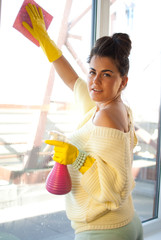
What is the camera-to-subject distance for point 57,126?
1.47m

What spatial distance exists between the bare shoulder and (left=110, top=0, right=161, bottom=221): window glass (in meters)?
0.78

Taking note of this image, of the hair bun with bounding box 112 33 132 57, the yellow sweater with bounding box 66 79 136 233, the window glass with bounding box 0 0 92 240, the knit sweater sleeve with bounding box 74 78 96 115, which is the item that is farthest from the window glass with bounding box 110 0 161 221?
the yellow sweater with bounding box 66 79 136 233

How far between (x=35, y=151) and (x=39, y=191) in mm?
185

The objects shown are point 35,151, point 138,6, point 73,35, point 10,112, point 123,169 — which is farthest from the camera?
point 138,6

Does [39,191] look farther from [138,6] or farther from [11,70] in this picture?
[138,6]

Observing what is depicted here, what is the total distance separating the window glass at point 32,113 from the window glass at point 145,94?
0.46 meters

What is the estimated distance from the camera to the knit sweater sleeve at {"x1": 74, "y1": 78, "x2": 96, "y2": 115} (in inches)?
50.9

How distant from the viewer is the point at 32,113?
53.1 inches

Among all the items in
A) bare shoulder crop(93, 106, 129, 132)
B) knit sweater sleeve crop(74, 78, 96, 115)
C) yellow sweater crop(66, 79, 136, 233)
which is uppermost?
knit sweater sleeve crop(74, 78, 96, 115)

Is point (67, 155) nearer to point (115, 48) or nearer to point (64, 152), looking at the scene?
point (64, 152)

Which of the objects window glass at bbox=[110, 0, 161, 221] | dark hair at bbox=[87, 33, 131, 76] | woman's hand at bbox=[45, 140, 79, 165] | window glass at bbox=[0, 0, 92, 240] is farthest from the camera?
window glass at bbox=[110, 0, 161, 221]

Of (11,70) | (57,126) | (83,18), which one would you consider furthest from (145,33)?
(11,70)

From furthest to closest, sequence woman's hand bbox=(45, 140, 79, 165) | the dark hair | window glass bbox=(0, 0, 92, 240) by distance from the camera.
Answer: window glass bbox=(0, 0, 92, 240), the dark hair, woman's hand bbox=(45, 140, 79, 165)

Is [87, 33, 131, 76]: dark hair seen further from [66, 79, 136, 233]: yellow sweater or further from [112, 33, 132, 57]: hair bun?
[66, 79, 136, 233]: yellow sweater
